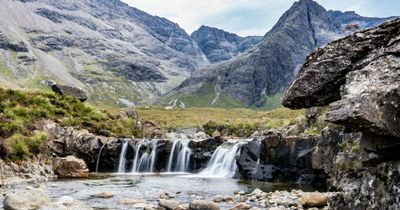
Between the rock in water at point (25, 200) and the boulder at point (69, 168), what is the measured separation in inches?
893

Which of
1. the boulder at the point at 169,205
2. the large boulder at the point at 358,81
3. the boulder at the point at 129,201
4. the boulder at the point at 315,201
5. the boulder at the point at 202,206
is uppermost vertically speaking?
the large boulder at the point at 358,81

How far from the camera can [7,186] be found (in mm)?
35469

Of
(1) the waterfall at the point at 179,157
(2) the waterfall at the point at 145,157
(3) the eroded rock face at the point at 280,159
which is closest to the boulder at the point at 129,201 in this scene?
(3) the eroded rock face at the point at 280,159

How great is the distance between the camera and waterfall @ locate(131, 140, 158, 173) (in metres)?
60.5

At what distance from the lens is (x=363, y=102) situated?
529 inches

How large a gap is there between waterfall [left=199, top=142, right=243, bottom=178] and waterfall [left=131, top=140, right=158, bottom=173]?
7.59 m

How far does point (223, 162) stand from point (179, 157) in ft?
25.0

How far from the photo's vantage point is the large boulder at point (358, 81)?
1345cm

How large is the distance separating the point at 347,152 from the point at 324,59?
148 inches

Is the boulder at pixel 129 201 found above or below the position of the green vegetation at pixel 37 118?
below

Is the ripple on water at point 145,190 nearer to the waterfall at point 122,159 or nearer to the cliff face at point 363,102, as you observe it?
the cliff face at point 363,102

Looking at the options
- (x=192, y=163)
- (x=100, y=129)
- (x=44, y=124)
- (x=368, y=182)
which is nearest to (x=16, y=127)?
(x=44, y=124)

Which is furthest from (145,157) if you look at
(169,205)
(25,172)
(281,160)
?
(169,205)

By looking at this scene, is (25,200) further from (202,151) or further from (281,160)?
(202,151)
